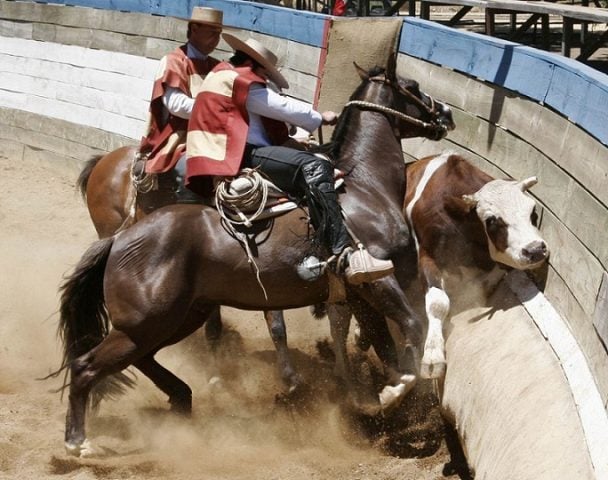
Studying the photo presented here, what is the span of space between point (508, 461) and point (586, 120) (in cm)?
160

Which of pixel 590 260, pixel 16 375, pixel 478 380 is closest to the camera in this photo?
pixel 590 260

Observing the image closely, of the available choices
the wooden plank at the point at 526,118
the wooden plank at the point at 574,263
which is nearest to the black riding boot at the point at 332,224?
the wooden plank at the point at 574,263

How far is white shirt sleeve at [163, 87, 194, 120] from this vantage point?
6.48 m

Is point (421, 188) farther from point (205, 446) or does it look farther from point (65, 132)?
point (65, 132)

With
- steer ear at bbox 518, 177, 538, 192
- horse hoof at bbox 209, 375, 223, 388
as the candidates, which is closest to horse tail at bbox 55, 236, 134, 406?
horse hoof at bbox 209, 375, 223, 388

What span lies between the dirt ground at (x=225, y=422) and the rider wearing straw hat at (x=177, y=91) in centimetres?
142

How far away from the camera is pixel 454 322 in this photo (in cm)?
589

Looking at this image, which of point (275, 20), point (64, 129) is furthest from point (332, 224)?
point (64, 129)

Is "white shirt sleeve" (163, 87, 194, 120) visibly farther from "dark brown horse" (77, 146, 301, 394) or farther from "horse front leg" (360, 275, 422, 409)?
"horse front leg" (360, 275, 422, 409)

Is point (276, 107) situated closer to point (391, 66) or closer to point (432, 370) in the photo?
point (391, 66)

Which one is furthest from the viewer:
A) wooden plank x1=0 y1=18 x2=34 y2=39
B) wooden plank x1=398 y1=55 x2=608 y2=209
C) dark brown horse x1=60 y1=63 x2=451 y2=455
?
wooden plank x1=0 y1=18 x2=34 y2=39

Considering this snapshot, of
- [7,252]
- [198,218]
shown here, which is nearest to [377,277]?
[198,218]

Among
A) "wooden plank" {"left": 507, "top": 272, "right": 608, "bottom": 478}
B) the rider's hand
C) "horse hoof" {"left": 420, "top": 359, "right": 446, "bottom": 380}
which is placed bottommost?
"horse hoof" {"left": 420, "top": 359, "right": 446, "bottom": 380}

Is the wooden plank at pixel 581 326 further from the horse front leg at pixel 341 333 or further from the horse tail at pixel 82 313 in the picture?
the horse tail at pixel 82 313
